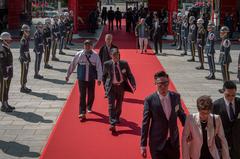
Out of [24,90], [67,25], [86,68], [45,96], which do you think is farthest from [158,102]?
[67,25]

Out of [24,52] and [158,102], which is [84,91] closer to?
[24,52]

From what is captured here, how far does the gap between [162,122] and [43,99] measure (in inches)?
299

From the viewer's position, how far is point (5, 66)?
36.9 feet

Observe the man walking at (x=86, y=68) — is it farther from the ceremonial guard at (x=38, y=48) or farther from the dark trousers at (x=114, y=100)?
the ceremonial guard at (x=38, y=48)

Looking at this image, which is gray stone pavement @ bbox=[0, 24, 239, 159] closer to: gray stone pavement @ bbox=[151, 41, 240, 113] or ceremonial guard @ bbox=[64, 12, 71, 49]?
gray stone pavement @ bbox=[151, 41, 240, 113]

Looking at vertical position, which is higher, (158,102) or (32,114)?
(158,102)

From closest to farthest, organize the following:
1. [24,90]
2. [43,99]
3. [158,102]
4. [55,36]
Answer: [158,102]
[43,99]
[24,90]
[55,36]

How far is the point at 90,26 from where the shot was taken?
33.5 m

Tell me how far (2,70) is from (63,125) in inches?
90.8

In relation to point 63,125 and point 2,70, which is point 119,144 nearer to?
point 63,125

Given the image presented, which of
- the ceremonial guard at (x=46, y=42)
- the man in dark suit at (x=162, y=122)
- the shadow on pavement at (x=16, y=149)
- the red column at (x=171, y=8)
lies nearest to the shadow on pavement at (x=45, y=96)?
the shadow on pavement at (x=16, y=149)

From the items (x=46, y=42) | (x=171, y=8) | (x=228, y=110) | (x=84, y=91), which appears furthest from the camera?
(x=171, y=8)

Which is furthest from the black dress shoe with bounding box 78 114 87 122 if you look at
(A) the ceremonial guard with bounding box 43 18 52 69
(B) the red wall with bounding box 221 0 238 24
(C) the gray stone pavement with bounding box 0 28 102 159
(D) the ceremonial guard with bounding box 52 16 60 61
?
(B) the red wall with bounding box 221 0 238 24

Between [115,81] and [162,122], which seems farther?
[115,81]
